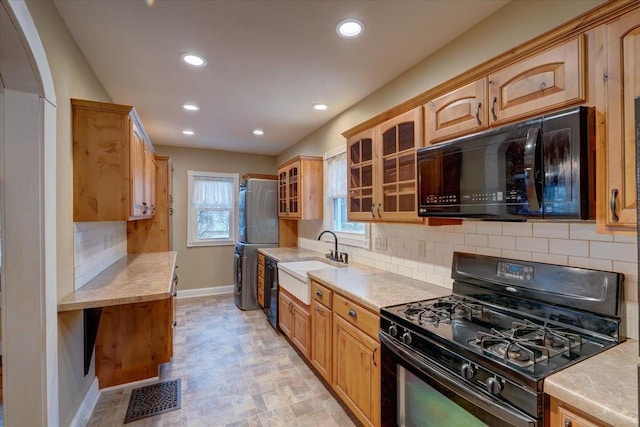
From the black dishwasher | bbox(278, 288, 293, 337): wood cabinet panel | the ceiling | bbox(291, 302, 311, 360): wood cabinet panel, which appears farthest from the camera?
the black dishwasher

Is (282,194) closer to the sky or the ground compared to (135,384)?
closer to the sky

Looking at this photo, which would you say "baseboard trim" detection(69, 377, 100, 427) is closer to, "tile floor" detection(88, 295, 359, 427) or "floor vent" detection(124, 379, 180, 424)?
"tile floor" detection(88, 295, 359, 427)

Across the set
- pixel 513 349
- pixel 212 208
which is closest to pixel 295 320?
pixel 513 349

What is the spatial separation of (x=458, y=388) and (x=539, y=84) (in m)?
1.37

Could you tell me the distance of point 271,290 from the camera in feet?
12.8

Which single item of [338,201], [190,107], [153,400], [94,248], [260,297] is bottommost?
[153,400]

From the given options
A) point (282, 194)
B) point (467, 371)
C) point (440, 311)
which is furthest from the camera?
point (282, 194)

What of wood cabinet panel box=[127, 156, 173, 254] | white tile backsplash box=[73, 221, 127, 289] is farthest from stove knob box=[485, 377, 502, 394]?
wood cabinet panel box=[127, 156, 173, 254]

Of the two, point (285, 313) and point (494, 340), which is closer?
point (494, 340)

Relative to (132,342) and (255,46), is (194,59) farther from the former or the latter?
(132,342)

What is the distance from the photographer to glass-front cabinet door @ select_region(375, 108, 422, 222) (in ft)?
6.69

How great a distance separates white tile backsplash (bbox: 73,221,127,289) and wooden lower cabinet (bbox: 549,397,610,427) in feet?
8.93

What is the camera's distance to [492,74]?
1.53 meters

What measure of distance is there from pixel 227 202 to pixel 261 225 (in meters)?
1.30
